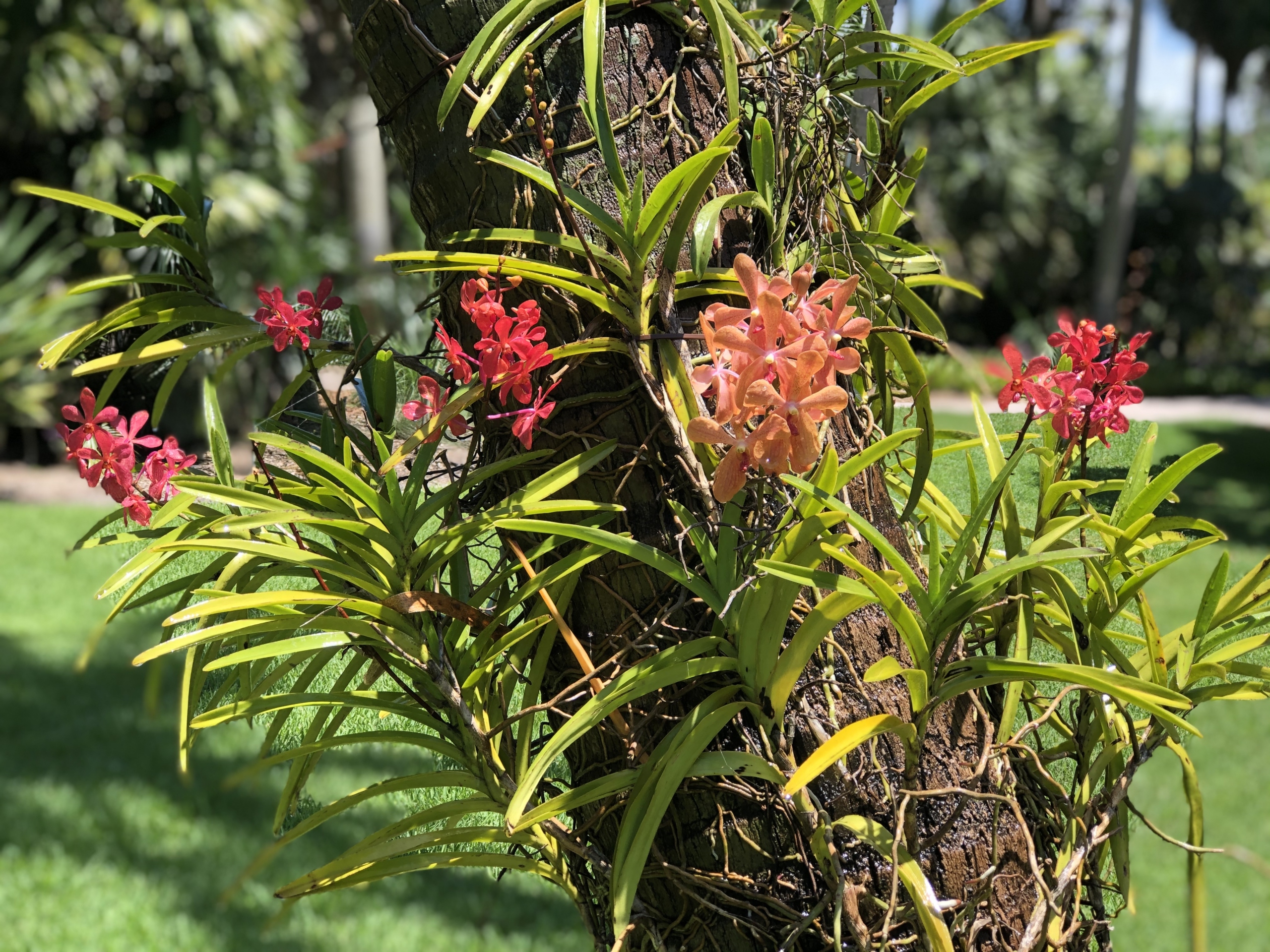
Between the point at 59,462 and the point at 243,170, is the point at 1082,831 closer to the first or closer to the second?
the point at 243,170

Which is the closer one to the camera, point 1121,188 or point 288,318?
point 288,318

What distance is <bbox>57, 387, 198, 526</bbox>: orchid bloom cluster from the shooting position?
2.71 feet

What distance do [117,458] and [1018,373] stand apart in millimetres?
791

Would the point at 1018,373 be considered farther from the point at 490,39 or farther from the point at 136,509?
the point at 136,509

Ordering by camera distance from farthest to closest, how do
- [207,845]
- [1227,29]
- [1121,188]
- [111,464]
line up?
[1227,29]
[1121,188]
[207,845]
[111,464]

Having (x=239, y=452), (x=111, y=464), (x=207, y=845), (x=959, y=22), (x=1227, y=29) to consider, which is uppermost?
(x=1227, y=29)

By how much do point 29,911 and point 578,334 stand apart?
3084 millimetres

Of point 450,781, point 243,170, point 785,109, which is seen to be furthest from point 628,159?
point 243,170

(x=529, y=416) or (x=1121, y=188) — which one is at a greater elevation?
(x=1121, y=188)

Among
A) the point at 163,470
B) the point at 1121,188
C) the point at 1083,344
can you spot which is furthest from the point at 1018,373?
the point at 1121,188

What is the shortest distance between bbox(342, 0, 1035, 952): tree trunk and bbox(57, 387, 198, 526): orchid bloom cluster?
293mm

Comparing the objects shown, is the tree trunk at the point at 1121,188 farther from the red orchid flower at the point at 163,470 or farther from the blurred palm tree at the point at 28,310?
the red orchid flower at the point at 163,470

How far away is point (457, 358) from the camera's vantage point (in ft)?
2.43

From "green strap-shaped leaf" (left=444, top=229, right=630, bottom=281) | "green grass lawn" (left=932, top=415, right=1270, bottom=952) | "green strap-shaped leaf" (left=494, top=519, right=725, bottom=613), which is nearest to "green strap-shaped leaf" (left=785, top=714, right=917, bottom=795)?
"green strap-shaped leaf" (left=494, top=519, right=725, bottom=613)
